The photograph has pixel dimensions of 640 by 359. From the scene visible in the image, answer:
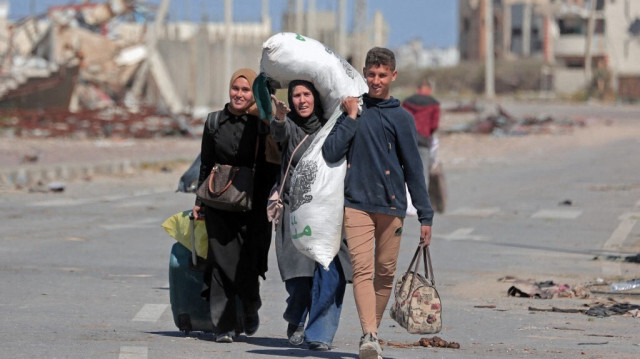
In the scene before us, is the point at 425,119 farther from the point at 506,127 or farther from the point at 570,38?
the point at 570,38

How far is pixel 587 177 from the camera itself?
92.1 feet

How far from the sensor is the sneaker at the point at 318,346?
27.3 ft

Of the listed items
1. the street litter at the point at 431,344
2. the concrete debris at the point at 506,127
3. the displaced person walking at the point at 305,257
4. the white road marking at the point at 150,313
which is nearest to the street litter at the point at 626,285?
the street litter at the point at 431,344

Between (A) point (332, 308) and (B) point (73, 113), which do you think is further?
(B) point (73, 113)

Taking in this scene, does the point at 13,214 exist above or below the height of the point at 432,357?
below

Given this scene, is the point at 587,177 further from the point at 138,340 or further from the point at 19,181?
the point at 138,340

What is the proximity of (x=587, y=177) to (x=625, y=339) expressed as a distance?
1884cm

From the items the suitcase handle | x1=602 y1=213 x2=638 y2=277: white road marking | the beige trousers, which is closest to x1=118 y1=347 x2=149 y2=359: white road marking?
the suitcase handle

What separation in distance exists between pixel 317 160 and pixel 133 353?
62.2 inches

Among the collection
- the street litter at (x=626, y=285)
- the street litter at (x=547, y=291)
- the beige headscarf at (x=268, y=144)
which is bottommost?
the street litter at (x=547, y=291)

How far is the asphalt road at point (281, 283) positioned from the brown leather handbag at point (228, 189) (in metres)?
0.86

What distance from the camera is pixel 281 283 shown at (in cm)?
1259

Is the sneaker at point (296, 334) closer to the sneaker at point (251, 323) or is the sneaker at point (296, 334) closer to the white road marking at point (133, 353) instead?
the sneaker at point (251, 323)

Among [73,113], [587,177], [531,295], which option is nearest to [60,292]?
[531,295]
